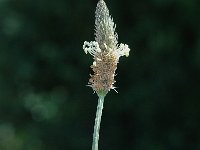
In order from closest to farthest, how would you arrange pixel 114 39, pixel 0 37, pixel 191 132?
pixel 114 39, pixel 191 132, pixel 0 37

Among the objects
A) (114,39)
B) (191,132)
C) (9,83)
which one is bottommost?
(114,39)

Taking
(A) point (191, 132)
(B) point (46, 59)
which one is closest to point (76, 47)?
(B) point (46, 59)

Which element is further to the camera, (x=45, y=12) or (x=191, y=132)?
(x=45, y=12)

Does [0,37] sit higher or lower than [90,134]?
higher

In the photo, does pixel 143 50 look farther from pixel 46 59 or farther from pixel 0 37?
pixel 0 37

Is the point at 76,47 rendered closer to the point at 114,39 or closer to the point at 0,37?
the point at 0,37

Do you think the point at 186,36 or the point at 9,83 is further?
the point at 9,83

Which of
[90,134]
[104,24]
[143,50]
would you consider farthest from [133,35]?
[104,24]

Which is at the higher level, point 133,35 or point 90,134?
point 133,35

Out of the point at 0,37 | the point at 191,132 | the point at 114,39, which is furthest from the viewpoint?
the point at 0,37
